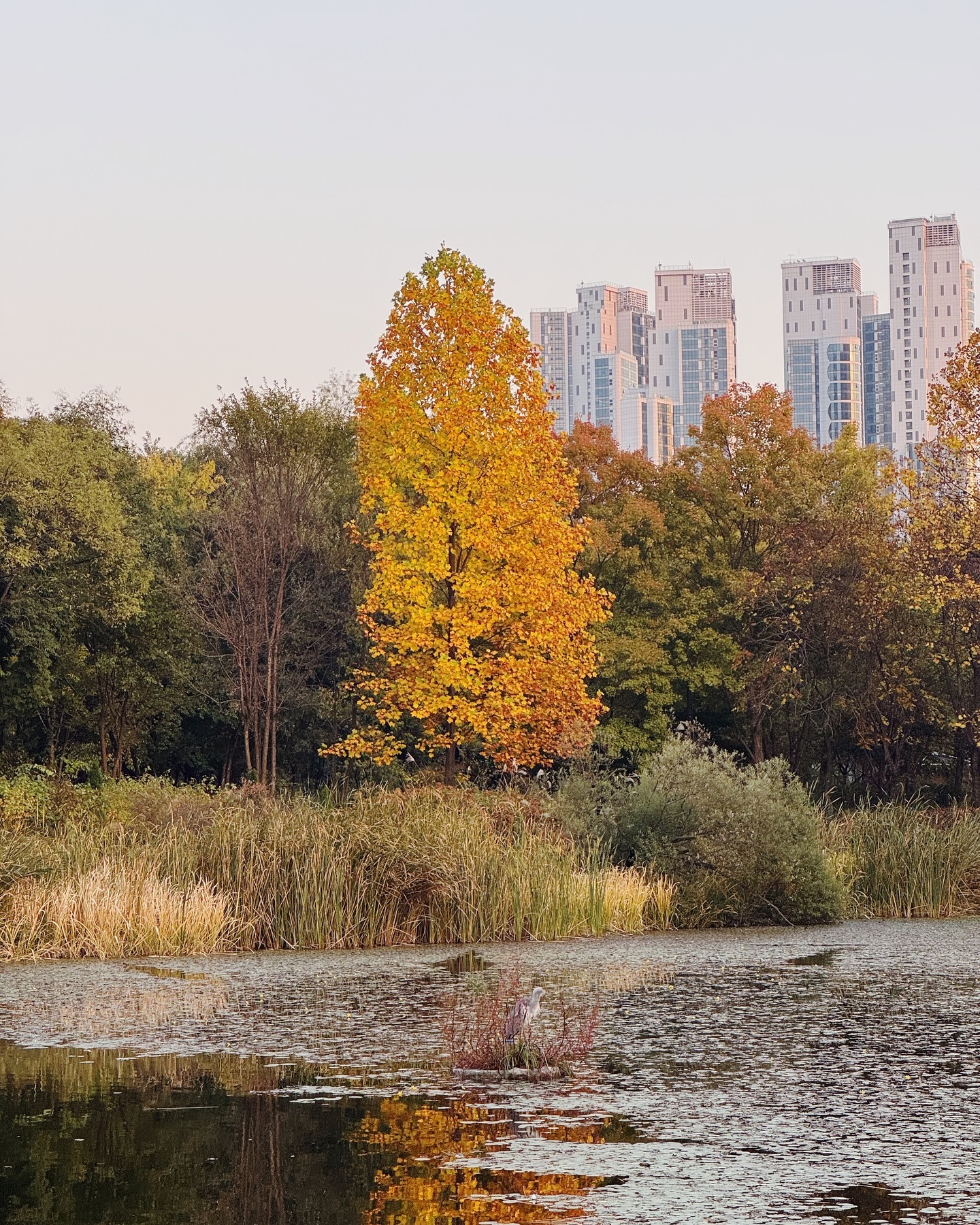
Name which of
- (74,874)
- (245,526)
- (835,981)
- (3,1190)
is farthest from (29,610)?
(3,1190)

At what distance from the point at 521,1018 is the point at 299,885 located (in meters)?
7.54

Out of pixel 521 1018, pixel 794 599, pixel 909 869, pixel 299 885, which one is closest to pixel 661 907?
pixel 909 869

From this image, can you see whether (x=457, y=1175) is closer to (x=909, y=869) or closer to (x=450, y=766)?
(x=909, y=869)

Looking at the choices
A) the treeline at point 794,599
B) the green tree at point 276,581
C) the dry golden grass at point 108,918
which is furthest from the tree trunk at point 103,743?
the dry golden grass at point 108,918

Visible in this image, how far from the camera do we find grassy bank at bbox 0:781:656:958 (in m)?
15.4

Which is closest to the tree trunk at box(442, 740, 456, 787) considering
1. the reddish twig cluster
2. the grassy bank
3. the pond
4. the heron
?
the grassy bank

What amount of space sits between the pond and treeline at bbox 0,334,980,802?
1757cm

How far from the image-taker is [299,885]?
16391 mm

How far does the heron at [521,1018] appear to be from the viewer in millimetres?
9148

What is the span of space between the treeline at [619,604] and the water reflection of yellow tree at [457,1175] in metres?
22.3

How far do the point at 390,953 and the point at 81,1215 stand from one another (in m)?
9.51

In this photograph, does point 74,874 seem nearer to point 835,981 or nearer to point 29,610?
point 835,981

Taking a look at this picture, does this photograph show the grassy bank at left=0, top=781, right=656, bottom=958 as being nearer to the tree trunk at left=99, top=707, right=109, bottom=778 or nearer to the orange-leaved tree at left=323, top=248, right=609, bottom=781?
the orange-leaved tree at left=323, top=248, right=609, bottom=781

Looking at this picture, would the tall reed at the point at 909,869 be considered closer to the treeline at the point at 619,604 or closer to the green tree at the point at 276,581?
the treeline at the point at 619,604
